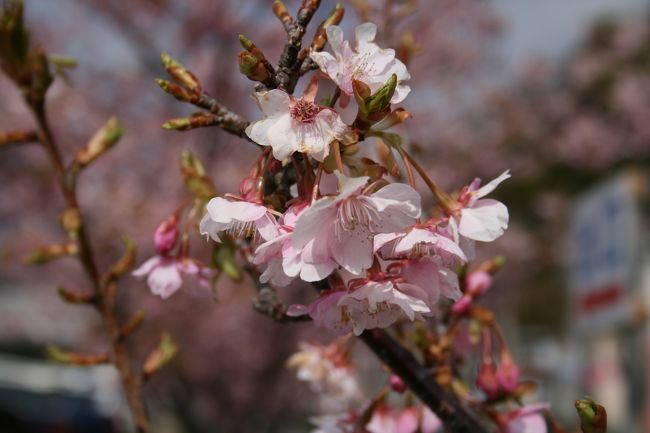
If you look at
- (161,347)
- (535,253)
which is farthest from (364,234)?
(535,253)

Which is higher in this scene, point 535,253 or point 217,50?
point 217,50

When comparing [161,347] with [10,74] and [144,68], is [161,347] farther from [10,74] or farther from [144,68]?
[144,68]

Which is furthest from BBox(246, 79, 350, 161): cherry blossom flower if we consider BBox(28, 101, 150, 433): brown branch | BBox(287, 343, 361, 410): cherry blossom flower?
BBox(287, 343, 361, 410): cherry blossom flower

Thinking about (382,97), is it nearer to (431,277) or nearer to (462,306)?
(431,277)

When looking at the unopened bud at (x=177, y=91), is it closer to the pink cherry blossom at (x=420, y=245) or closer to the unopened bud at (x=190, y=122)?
the unopened bud at (x=190, y=122)

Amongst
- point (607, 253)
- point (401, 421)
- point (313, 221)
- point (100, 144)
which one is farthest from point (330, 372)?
point (607, 253)

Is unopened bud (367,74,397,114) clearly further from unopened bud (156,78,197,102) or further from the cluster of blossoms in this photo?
unopened bud (156,78,197,102)
